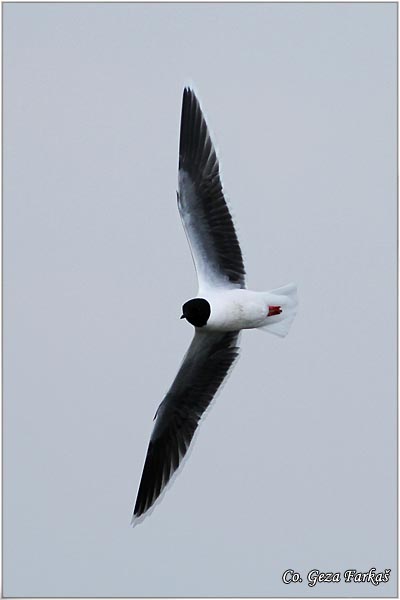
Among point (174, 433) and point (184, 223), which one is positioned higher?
point (184, 223)

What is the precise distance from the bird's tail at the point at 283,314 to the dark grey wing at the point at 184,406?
1.18ft

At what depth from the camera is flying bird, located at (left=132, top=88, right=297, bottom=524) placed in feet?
37.7

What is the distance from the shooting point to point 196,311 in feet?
36.9

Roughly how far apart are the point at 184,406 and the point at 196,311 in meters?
1.18

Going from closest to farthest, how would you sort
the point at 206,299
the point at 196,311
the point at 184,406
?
1. the point at 196,311
2. the point at 206,299
3. the point at 184,406

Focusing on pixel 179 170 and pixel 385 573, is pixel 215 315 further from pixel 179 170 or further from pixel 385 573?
pixel 385 573

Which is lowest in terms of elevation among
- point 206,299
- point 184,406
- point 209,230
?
point 184,406

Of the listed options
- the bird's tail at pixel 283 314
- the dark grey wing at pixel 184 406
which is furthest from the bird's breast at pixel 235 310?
the dark grey wing at pixel 184 406

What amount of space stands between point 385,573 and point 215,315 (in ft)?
8.33

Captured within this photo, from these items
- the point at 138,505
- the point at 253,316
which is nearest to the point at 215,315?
the point at 253,316

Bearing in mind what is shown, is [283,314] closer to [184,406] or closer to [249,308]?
[249,308]

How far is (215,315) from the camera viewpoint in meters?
11.3

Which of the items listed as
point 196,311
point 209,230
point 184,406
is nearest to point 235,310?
point 196,311

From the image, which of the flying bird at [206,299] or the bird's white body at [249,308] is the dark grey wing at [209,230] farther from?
the bird's white body at [249,308]
